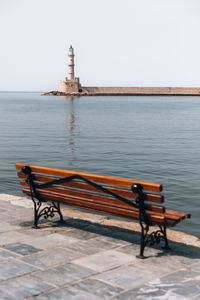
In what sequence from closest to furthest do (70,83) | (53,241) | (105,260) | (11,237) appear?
(105,260), (53,241), (11,237), (70,83)

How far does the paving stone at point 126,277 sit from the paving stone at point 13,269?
2.92ft

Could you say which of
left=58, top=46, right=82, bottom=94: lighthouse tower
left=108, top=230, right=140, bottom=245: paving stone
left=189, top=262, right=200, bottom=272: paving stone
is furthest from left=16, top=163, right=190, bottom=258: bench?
left=58, top=46, right=82, bottom=94: lighthouse tower

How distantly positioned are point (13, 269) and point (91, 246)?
50.8 inches

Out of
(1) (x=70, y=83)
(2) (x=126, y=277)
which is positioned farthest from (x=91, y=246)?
(1) (x=70, y=83)

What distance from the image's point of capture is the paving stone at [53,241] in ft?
20.0

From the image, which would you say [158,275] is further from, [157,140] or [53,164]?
[157,140]

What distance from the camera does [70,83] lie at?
5635 inches

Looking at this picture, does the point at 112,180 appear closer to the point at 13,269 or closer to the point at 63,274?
the point at 63,274

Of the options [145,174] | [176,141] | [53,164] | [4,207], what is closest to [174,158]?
[145,174]

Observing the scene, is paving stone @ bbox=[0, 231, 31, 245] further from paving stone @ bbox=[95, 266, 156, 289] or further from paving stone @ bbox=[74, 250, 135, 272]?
paving stone @ bbox=[95, 266, 156, 289]

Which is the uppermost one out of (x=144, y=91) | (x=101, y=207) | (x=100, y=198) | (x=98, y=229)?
(x=144, y=91)

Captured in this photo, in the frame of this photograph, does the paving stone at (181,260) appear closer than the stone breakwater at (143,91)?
Yes

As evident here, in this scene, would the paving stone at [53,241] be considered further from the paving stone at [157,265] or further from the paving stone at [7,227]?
the paving stone at [157,265]

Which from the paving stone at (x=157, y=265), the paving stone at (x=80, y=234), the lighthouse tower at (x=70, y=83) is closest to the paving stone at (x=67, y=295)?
the paving stone at (x=157, y=265)
